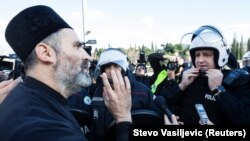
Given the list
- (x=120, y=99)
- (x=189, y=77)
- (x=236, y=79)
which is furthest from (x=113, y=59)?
(x=120, y=99)

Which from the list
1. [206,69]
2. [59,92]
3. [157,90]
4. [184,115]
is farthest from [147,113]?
[157,90]

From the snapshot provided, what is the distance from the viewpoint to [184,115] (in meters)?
3.42

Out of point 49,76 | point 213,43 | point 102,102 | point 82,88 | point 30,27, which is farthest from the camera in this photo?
point 102,102

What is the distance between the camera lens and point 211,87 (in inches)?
125

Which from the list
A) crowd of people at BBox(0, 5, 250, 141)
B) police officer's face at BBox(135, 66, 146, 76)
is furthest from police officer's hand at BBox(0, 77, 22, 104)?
police officer's face at BBox(135, 66, 146, 76)

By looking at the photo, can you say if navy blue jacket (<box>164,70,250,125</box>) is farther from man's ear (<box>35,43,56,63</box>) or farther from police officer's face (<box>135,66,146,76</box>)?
police officer's face (<box>135,66,146,76</box>)

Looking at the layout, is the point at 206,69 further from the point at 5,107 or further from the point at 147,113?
the point at 5,107

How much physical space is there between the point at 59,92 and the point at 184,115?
5.62 feet

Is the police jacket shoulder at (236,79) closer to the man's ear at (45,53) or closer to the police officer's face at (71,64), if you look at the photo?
the police officer's face at (71,64)

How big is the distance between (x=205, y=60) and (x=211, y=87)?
0.34m

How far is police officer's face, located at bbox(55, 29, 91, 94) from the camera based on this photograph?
2102mm

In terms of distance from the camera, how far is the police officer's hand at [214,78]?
3.15 meters

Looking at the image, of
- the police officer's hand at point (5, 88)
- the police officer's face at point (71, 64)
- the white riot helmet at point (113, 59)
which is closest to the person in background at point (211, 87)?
the white riot helmet at point (113, 59)

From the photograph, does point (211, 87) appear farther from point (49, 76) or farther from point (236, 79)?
point (49, 76)
